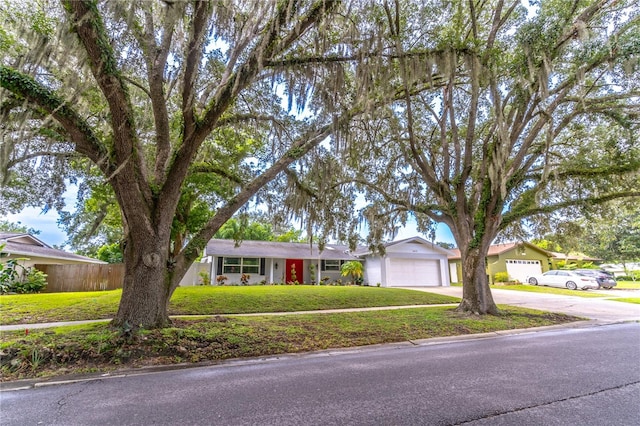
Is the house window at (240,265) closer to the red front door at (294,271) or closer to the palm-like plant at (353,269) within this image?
the red front door at (294,271)

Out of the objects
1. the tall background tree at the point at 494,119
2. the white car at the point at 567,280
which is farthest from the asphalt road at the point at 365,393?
the white car at the point at 567,280

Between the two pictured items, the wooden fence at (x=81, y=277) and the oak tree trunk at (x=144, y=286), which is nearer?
the oak tree trunk at (x=144, y=286)

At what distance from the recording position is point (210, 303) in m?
10.4

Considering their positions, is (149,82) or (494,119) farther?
(494,119)

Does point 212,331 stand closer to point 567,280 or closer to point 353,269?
point 353,269

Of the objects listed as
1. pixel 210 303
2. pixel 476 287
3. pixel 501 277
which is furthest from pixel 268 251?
pixel 501 277

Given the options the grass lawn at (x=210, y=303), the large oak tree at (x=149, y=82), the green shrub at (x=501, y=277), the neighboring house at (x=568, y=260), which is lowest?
the grass lawn at (x=210, y=303)

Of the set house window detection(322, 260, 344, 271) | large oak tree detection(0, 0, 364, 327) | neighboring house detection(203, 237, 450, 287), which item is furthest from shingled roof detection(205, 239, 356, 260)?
large oak tree detection(0, 0, 364, 327)

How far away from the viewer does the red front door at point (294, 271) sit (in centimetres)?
2046

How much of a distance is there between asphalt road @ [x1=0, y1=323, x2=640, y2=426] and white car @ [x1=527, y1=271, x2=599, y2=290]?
19.5m

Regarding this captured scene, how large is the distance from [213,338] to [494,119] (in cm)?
955

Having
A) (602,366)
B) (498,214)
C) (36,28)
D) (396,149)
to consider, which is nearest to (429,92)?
(396,149)

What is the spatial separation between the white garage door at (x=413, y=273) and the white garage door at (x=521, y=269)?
25.5 feet

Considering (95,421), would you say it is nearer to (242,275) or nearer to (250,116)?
(250,116)
